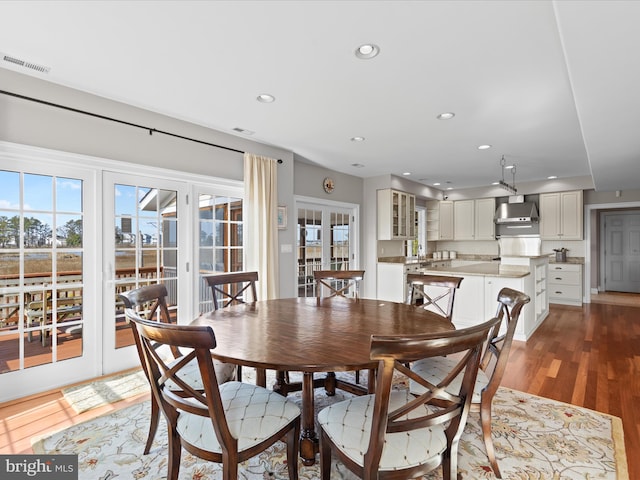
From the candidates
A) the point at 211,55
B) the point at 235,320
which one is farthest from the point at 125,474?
the point at 211,55

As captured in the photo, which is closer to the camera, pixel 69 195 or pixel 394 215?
pixel 69 195

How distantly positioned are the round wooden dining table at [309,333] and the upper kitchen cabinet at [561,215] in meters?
5.86

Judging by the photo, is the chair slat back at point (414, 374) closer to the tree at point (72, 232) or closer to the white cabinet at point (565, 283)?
the tree at point (72, 232)

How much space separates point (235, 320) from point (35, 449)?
138cm

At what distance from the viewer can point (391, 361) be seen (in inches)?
41.6

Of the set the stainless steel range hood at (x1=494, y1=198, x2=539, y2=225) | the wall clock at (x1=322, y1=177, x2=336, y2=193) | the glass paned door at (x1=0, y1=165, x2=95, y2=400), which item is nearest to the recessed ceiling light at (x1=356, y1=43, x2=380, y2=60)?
the glass paned door at (x1=0, y1=165, x2=95, y2=400)

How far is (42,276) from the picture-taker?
2.69 meters

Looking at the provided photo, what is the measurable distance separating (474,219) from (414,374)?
7202 mm

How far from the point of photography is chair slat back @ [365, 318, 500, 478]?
1.05m

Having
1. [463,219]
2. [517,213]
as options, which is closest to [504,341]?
[517,213]

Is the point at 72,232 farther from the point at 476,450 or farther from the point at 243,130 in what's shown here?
the point at 476,450

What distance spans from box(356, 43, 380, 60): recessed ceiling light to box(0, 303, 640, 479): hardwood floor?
2834mm

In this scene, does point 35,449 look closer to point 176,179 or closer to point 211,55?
point 176,179

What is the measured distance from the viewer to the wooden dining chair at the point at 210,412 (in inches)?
47.3
